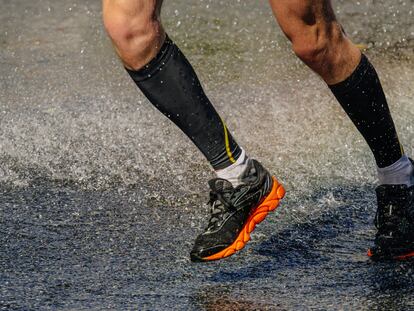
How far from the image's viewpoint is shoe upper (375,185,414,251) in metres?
3.47

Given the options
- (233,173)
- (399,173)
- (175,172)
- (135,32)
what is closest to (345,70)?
(399,173)

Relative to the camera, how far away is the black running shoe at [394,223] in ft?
11.2

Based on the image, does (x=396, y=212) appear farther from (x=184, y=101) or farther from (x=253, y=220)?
(x=184, y=101)

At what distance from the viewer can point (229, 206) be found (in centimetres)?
322

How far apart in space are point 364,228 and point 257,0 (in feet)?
14.7

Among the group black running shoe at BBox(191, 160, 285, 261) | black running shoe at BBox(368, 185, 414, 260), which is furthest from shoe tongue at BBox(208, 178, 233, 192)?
black running shoe at BBox(368, 185, 414, 260)

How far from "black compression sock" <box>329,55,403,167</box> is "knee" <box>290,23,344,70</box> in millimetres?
117

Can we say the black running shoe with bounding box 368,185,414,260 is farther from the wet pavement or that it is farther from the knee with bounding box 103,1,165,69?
the knee with bounding box 103,1,165,69


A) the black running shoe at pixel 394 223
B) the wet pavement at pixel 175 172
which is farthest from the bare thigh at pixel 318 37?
the wet pavement at pixel 175 172

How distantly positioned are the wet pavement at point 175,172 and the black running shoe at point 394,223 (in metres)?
0.06

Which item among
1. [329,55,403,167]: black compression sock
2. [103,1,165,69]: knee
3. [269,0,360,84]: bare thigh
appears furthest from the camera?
[329,55,403,167]: black compression sock

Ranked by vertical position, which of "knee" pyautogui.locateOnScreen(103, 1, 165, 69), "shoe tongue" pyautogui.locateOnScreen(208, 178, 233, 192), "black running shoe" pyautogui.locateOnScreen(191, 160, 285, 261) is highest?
"knee" pyautogui.locateOnScreen(103, 1, 165, 69)

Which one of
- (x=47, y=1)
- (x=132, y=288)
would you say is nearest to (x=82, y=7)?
(x=47, y=1)

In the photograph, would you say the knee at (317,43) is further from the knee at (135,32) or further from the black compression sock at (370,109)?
the knee at (135,32)
